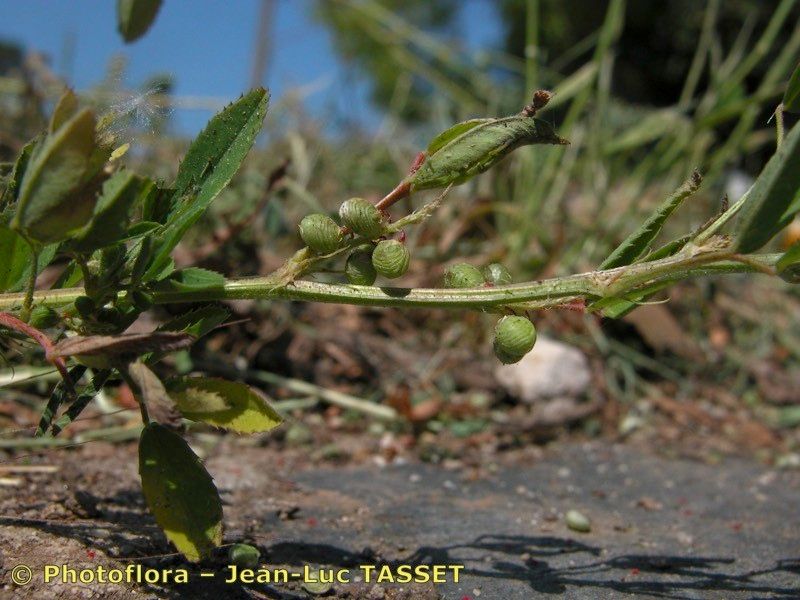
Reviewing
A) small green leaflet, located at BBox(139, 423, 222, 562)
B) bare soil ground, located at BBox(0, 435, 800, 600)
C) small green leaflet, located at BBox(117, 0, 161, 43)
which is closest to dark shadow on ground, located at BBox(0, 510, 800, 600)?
bare soil ground, located at BBox(0, 435, 800, 600)

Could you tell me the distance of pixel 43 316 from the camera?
2.80 feet

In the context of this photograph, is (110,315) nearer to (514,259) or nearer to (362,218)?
(362,218)

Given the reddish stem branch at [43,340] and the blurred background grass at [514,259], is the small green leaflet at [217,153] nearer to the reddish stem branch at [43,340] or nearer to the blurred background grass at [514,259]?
the reddish stem branch at [43,340]

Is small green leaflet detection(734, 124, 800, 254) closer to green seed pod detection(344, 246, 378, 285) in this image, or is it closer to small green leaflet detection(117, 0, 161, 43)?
green seed pod detection(344, 246, 378, 285)

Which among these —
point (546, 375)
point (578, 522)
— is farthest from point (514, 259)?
point (578, 522)

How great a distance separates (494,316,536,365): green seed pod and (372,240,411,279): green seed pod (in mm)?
114

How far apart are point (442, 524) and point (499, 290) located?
1.86ft

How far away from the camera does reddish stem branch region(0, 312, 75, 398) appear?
751 mm

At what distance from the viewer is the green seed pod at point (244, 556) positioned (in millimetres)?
965

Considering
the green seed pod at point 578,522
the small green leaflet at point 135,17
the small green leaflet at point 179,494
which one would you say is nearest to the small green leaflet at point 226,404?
the small green leaflet at point 179,494

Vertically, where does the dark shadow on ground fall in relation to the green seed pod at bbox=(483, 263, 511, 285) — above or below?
below

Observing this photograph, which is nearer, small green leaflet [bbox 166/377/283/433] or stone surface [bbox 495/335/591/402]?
small green leaflet [bbox 166/377/283/433]

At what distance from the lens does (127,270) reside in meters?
0.84

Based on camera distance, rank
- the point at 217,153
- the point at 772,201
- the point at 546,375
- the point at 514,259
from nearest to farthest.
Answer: the point at 772,201 < the point at 217,153 < the point at 546,375 < the point at 514,259
